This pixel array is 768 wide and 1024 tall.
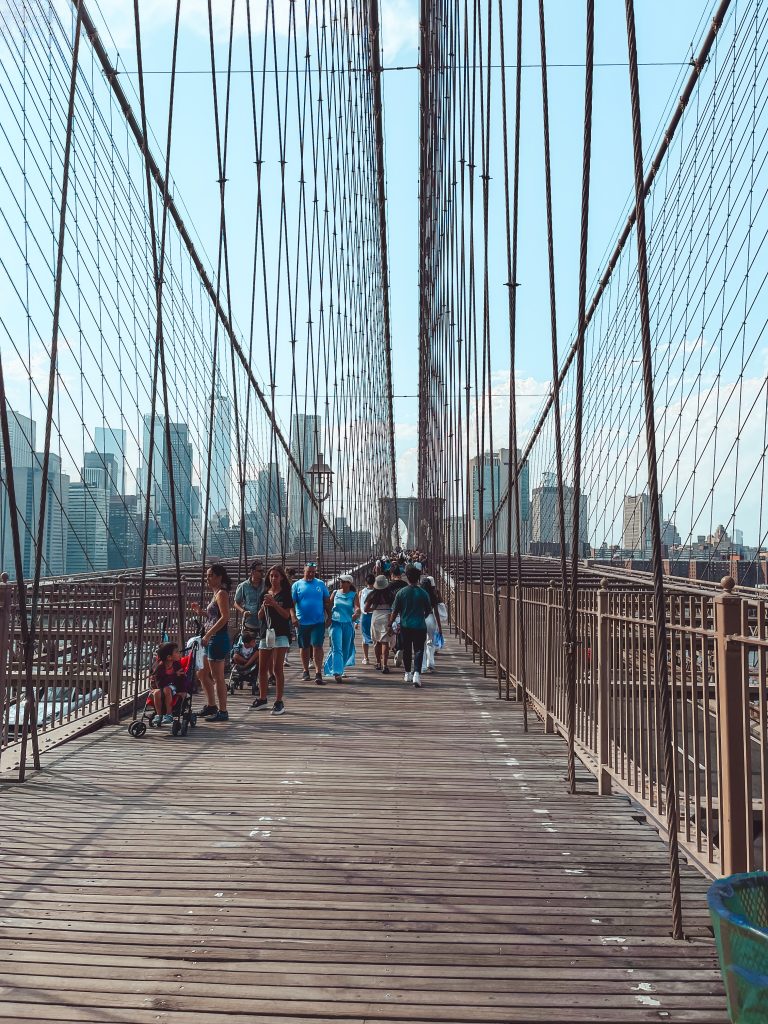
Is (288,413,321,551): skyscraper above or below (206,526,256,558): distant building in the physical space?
above

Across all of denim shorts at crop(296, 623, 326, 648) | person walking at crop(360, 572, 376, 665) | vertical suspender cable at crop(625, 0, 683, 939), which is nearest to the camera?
vertical suspender cable at crop(625, 0, 683, 939)

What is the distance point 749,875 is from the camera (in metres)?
1.66

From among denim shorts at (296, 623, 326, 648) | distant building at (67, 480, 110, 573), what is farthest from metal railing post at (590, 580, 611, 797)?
distant building at (67, 480, 110, 573)

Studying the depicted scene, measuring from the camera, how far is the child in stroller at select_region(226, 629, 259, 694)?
714cm

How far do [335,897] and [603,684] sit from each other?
1.56 metres

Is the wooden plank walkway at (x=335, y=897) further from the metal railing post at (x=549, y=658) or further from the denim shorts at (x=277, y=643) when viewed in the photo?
the denim shorts at (x=277, y=643)

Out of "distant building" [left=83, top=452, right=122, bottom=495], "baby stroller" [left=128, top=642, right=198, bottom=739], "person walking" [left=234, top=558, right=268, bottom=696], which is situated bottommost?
"baby stroller" [left=128, top=642, right=198, bottom=739]

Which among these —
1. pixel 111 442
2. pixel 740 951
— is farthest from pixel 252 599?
pixel 111 442

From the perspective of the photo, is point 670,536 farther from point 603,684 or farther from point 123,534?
point 603,684

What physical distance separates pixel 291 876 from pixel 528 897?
0.69 metres

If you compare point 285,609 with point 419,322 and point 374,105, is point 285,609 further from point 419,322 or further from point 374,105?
point 419,322

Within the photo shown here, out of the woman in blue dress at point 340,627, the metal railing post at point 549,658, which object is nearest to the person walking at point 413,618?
the woman in blue dress at point 340,627

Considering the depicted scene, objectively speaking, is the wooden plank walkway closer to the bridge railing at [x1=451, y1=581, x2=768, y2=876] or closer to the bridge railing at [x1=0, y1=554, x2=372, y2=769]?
the bridge railing at [x1=451, y1=581, x2=768, y2=876]

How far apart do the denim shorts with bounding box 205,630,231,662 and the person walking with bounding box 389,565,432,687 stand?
2391 mm
